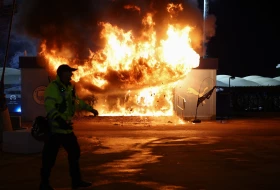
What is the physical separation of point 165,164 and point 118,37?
12.3 metres

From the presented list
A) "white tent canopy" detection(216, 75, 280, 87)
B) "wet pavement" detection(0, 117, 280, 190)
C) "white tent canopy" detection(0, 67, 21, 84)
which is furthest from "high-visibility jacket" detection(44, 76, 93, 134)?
"white tent canopy" detection(0, 67, 21, 84)

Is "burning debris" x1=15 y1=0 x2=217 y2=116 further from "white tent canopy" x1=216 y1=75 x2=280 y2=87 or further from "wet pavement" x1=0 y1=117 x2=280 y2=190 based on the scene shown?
"white tent canopy" x1=216 y1=75 x2=280 y2=87

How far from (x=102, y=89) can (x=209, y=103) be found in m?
5.85

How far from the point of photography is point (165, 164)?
8500mm

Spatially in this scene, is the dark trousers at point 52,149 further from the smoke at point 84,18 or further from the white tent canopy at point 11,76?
the white tent canopy at point 11,76

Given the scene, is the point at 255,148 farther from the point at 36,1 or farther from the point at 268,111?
the point at 268,111

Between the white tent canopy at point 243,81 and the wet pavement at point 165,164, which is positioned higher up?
the white tent canopy at point 243,81

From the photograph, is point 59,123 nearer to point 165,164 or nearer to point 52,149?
point 52,149

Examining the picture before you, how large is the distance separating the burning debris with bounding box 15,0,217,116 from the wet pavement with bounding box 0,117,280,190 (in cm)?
694

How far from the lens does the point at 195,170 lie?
7.90m

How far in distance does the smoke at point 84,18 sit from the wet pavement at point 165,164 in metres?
7.94

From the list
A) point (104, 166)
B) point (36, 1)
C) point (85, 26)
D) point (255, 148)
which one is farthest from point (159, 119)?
point (104, 166)

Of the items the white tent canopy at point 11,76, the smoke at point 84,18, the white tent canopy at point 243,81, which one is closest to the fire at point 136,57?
the smoke at point 84,18

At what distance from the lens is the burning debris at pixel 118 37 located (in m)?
19.6
